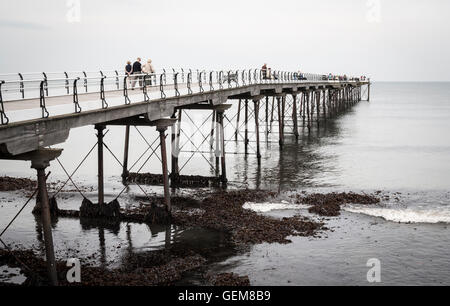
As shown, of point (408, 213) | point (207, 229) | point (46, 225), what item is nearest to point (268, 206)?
point (207, 229)

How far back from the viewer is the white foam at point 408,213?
21.2 metres

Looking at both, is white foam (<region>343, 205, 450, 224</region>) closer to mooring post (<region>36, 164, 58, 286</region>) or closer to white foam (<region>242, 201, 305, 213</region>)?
white foam (<region>242, 201, 305, 213</region>)

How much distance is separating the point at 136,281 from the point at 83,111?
5.17 meters

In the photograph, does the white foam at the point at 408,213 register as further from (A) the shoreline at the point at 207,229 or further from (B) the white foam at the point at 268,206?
(B) the white foam at the point at 268,206

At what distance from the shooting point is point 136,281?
1371 centimetres

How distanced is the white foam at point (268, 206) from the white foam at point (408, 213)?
2.38 m

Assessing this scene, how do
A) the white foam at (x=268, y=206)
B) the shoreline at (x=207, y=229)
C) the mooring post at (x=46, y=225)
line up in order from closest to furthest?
the mooring post at (x=46, y=225)
the shoreline at (x=207, y=229)
the white foam at (x=268, y=206)

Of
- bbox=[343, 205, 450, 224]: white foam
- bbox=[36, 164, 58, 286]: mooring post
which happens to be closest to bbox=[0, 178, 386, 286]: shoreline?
bbox=[36, 164, 58, 286]: mooring post

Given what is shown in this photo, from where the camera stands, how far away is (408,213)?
73.4 feet

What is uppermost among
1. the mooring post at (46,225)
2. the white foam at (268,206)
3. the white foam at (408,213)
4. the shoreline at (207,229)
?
the mooring post at (46,225)

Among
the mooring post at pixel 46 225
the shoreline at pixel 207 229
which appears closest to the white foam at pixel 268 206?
the shoreline at pixel 207 229

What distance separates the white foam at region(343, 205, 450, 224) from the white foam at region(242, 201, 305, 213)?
7.79 ft
